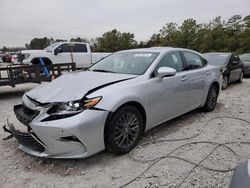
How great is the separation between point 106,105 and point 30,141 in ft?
3.60

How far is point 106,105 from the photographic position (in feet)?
9.99

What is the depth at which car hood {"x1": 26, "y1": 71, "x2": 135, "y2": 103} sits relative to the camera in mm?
3057

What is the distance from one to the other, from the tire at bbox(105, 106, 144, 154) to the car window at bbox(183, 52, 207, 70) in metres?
1.79

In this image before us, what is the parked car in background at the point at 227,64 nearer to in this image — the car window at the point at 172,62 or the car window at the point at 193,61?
the car window at the point at 193,61

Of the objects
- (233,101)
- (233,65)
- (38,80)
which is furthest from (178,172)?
(233,65)

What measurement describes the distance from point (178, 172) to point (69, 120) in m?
1.50

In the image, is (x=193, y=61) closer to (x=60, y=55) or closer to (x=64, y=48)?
(x=60, y=55)

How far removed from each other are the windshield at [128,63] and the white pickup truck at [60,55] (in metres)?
6.63

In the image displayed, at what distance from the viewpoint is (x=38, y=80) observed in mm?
7777

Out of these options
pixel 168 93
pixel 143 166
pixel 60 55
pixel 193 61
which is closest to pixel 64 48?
pixel 60 55

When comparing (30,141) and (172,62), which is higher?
(172,62)

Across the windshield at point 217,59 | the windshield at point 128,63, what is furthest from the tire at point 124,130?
the windshield at point 217,59

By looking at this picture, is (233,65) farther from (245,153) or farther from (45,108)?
(45,108)

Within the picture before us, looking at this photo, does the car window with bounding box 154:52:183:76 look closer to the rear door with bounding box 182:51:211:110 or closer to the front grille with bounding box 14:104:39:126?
the rear door with bounding box 182:51:211:110
